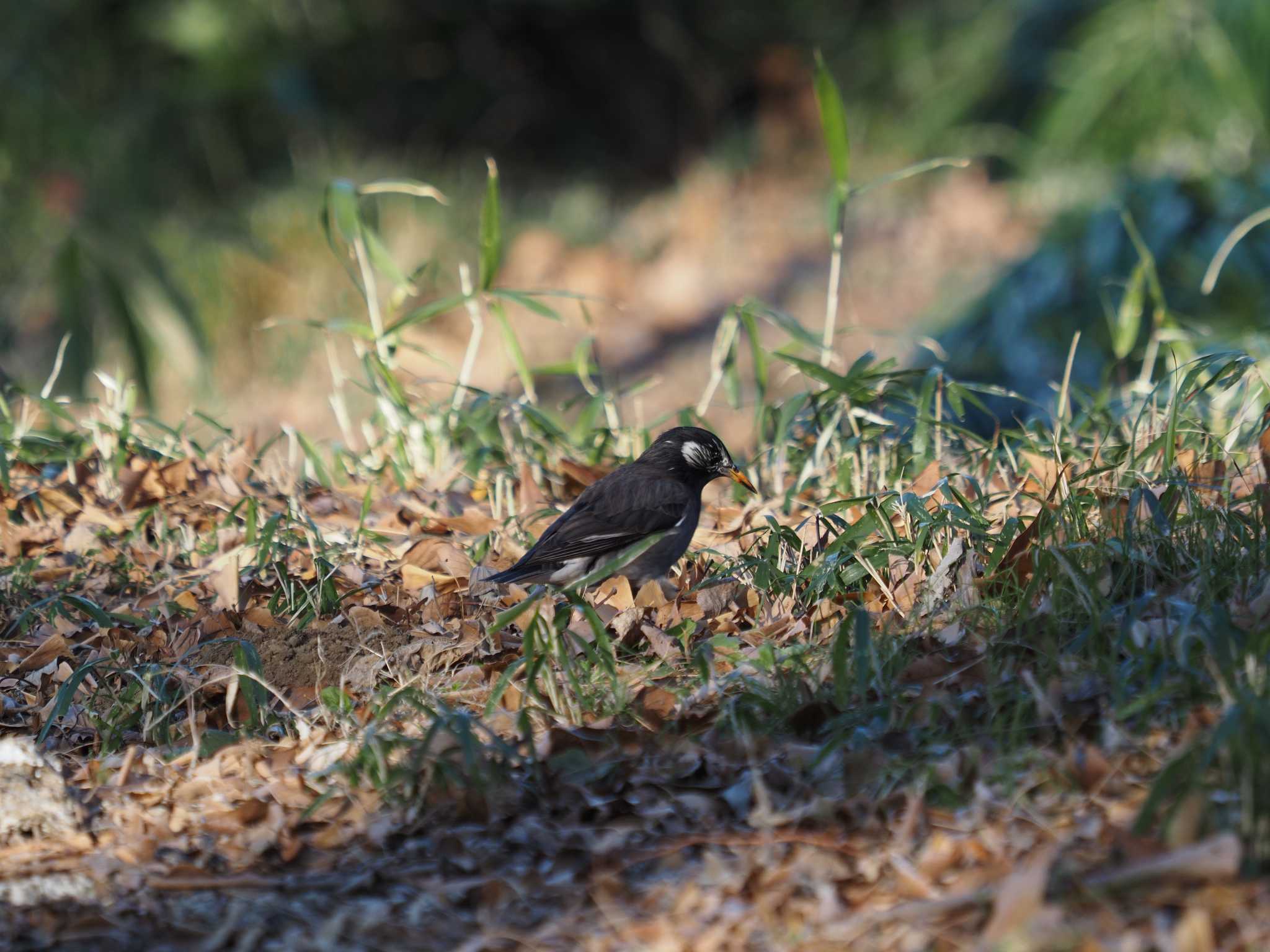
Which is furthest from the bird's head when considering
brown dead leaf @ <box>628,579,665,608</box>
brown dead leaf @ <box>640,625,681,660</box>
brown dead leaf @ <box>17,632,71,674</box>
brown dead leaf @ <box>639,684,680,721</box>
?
brown dead leaf @ <box>17,632,71,674</box>

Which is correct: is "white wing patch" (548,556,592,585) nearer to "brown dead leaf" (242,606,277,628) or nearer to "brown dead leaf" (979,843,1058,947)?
"brown dead leaf" (242,606,277,628)

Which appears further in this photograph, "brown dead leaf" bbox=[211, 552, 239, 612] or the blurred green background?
the blurred green background

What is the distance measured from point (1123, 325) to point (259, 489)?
8.86 feet

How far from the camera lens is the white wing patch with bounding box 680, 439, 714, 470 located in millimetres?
3863

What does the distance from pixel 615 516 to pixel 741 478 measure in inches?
18.4

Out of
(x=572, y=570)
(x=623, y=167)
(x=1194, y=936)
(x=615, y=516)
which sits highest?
(x=623, y=167)

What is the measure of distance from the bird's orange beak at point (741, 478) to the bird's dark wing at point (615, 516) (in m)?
0.18

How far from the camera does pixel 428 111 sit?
1197 centimetres

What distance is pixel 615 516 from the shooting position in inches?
140

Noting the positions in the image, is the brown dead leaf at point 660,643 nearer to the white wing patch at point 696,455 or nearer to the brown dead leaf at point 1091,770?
the brown dead leaf at point 1091,770

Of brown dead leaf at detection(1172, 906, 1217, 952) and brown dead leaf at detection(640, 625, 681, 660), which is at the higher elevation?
brown dead leaf at detection(640, 625, 681, 660)

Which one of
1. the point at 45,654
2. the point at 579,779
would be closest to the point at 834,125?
the point at 579,779

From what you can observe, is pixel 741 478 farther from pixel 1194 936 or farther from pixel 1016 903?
pixel 1194 936

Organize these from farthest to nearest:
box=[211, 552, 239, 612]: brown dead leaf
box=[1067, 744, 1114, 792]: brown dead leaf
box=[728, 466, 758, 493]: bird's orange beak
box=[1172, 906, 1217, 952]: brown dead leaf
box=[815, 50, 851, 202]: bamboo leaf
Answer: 1. box=[815, 50, 851, 202]: bamboo leaf
2. box=[728, 466, 758, 493]: bird's orange beak
3. box=[211, 552, 239, 612]: brown dead leaf
4. box=[1067, 744, 1114, 792]: brown dead leaf
5. box=[1172, 906, 1217, 952]: brown dead leaf
